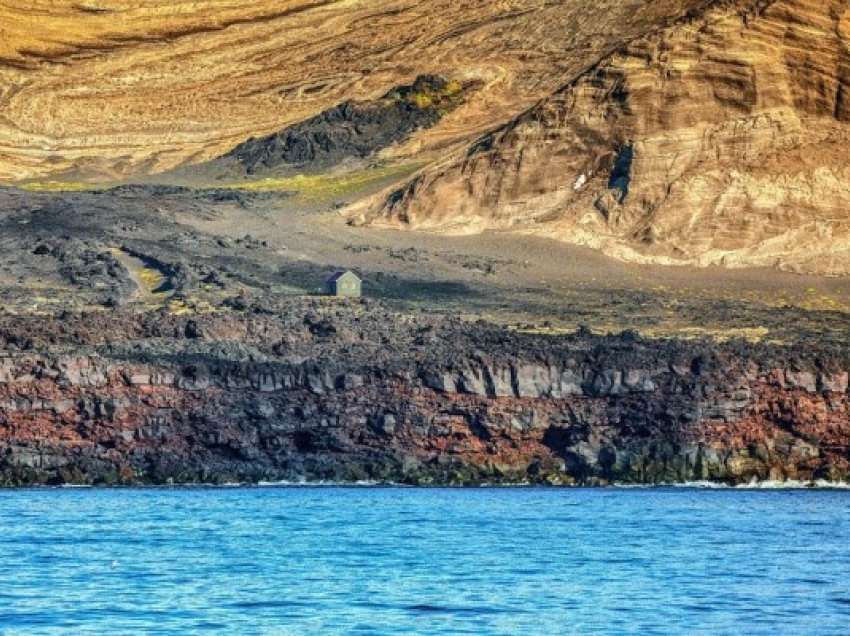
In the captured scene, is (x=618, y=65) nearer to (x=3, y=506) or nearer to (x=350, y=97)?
(x=350, y=97)

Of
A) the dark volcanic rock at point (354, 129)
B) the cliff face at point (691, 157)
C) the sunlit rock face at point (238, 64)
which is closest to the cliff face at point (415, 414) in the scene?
the cliff face at point (691, 157)

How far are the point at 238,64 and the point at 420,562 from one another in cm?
9864

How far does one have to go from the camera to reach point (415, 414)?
277 feet

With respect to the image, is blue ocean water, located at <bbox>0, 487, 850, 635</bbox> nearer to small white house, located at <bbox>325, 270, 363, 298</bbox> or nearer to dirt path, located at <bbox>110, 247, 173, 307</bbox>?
dirt path, located at <bbox>110, 247, 173, 307</bbox>

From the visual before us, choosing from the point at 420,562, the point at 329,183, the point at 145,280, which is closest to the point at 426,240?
the point at 329,183

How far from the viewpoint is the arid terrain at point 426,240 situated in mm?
84375

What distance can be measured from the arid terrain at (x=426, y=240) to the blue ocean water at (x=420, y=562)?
426 cm

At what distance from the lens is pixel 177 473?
82188 millimetres

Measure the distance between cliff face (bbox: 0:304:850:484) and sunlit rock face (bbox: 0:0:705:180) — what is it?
1984 inches

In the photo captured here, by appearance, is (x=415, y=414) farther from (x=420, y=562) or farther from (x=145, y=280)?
(x=145, y=280)

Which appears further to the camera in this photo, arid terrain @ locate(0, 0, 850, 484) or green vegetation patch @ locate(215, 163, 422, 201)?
green vegetation patch @ locate(215, 163, 422, 201)

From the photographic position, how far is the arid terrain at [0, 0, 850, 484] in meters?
84.4

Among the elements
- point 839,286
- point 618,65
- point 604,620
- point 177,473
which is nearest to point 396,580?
point 604,620

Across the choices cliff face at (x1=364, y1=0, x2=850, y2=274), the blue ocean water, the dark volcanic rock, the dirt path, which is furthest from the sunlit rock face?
the blue ocean water
